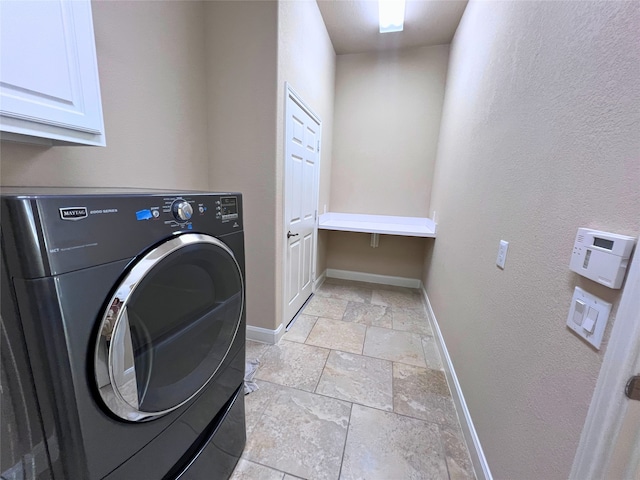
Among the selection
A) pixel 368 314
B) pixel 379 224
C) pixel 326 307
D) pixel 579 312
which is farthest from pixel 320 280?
pixel 579 312

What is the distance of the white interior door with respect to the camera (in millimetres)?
2033

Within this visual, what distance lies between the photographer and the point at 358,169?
3.41 meters

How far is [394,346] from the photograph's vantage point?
7.04 feet

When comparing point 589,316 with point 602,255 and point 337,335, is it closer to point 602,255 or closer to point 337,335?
point 602,255

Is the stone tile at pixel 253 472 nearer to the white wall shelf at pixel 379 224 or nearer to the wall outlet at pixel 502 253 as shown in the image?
the wall outlet at pixel 502 253

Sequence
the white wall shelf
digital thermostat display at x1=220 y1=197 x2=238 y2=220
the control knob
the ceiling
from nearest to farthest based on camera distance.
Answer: the control knob < digital thermostat display at x1=220 y1=197 x2=238 y2=220 < the ceiling < the white wall shelf

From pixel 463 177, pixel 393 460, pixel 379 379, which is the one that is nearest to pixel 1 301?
pixel 393 460

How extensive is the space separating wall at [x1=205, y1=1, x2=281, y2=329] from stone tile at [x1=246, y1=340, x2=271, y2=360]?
291mm

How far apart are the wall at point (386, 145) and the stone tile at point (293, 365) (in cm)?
177

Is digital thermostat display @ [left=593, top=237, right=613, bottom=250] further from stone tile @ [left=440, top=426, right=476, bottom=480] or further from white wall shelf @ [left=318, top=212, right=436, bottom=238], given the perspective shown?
white wall shelf @ [left=318, top=212, right=436, bottom=238]

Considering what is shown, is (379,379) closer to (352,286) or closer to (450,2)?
(352,286)

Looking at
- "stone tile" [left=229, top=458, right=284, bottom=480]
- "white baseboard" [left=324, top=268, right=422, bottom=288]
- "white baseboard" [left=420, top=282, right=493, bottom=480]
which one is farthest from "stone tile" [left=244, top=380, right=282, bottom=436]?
"white baseboard" [left=324, top=268, right=422, bottom=288]

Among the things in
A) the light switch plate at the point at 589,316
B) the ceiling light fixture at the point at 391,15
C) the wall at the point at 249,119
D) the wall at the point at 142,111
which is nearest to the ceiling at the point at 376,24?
the ceiling light fixture at the point at 391,15

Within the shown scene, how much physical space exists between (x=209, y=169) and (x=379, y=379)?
195 centimetres
